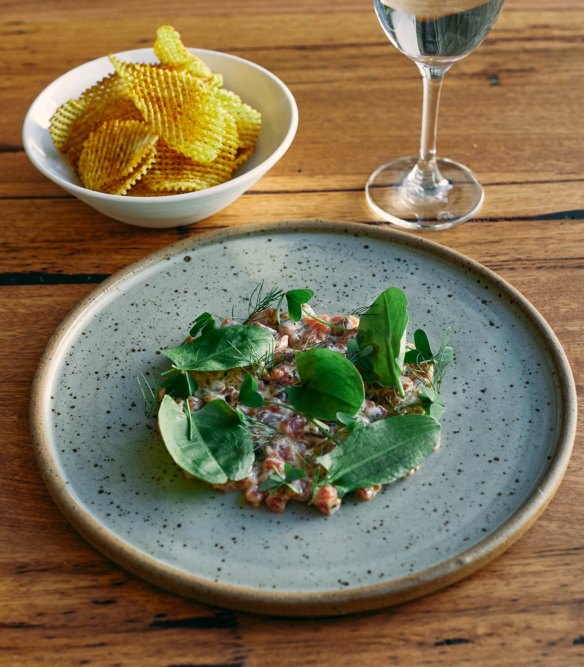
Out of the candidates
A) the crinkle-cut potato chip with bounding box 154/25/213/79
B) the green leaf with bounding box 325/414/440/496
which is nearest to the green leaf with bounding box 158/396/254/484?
the green leaf with bounding box 325/414/440/496

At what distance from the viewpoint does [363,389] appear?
3.42ft

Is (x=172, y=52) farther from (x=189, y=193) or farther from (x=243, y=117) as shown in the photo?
(x=189, y=193)

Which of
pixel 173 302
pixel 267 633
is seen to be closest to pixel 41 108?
pixel 173 302

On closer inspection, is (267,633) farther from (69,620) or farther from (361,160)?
A: (361,160)

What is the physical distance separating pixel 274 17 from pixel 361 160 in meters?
0.61

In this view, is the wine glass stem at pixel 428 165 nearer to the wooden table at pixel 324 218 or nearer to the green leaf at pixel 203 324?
the wooden table at pixel 324 218

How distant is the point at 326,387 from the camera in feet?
3.43

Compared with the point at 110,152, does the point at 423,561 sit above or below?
below

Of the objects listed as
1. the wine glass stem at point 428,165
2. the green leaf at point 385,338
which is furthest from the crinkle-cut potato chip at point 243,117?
the green leaf at point 385,338

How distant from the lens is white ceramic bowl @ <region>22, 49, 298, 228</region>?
1.36 meters

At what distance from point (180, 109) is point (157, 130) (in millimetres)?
49

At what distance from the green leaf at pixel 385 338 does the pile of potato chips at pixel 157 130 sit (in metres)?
0.41

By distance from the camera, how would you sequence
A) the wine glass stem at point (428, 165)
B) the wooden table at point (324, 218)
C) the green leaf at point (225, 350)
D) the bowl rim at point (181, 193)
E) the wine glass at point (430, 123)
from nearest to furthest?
the wooden table at point (324, 218) → the green leaf at point (225, 350) → the wine glass at point (430, 123) → the bowl rim at point (181, 193) → the wine glass stem at point (428, 165)

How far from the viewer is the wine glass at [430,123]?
1.24 m
